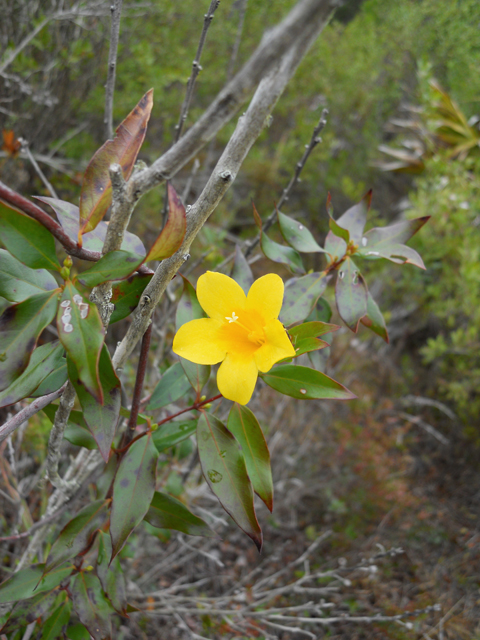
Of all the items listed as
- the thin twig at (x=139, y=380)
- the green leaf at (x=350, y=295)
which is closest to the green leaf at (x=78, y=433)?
the thin twig at (x=139, y=380)

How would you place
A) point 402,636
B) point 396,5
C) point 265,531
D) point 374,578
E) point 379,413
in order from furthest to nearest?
point 396,5 → point 379,413 → point 265,531 → point 374,578 → point 402,636

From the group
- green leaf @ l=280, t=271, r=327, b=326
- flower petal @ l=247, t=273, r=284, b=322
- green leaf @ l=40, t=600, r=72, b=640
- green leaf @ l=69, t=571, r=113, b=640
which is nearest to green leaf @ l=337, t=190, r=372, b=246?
green leaf @ l=280, t=271, r=327, b=326

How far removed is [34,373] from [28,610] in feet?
2.09

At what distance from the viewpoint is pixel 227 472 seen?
0.77 m

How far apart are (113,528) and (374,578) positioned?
2.37 meters

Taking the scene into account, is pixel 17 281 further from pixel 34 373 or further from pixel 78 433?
pixel 78 433

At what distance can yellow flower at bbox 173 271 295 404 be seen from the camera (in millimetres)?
742

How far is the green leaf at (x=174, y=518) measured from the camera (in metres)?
0.95

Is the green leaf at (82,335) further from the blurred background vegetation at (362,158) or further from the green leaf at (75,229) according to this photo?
the blurred background vegetation at (362,158)

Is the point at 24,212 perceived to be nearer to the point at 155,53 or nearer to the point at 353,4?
the point at 155,53

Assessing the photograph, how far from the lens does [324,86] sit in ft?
17.4

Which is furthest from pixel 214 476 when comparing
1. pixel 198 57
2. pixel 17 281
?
pixel 198 57

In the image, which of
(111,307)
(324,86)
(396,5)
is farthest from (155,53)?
(111,307)

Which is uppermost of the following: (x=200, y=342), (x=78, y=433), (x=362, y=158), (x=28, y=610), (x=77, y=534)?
(x=200, y=342)
